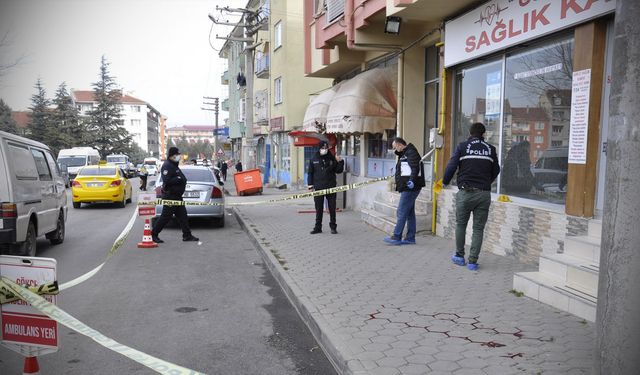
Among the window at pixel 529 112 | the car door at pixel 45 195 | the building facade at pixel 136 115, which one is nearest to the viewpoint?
the window at pixel 529 112

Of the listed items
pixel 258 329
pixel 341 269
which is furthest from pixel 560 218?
pixel 258 329

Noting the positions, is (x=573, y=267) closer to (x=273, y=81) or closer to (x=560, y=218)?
(x=560, y=218)

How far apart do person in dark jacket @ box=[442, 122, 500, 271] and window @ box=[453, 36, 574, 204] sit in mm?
963

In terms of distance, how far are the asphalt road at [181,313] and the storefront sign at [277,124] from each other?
56.0 ft

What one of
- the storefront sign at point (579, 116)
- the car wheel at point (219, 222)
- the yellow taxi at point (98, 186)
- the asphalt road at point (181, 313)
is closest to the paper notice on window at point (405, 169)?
the storefront sign at point (579, 116)

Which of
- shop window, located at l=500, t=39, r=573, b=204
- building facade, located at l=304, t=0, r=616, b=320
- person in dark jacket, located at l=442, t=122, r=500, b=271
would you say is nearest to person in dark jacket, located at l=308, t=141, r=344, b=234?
building facade, located at l=304, t=0, r=616, b=320

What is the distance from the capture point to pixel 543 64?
7.36 meters

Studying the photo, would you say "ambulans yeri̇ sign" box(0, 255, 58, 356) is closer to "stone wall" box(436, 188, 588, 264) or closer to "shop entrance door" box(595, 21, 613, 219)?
"stone wall" box(436, 188, 588, 264)

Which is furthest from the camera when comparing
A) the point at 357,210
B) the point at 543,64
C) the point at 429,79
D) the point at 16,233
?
the point at 357,210

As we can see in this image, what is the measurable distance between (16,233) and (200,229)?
19.0ft

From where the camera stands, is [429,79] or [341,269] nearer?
[341,269]

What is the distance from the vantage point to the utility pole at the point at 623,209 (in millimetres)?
2627

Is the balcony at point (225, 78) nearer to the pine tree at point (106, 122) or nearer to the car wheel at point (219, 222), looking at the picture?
the pine tree at point (106, 122)

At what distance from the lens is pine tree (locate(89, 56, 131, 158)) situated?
213ft
